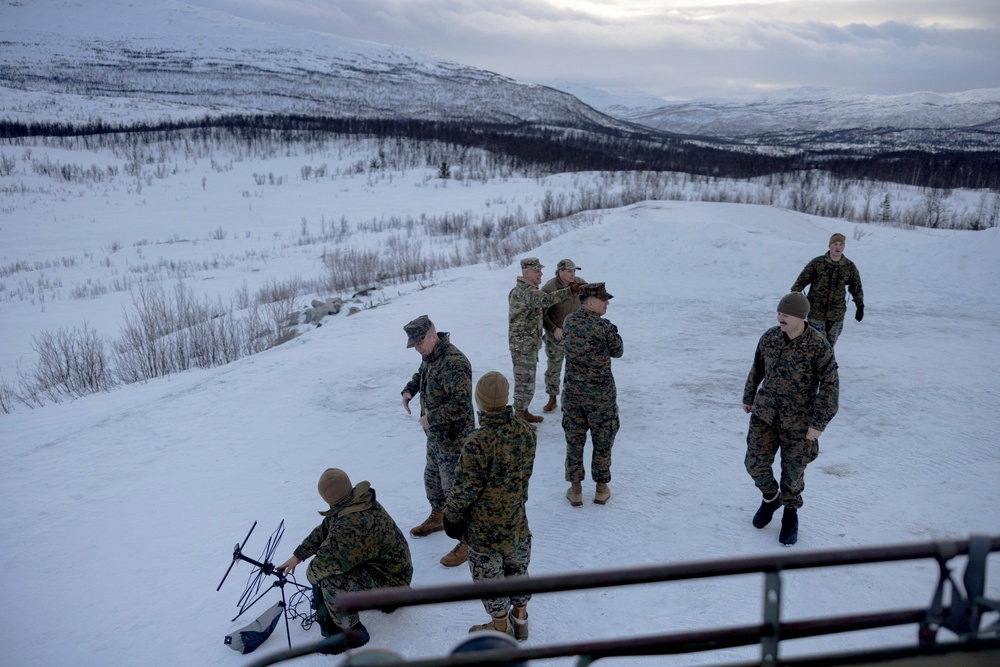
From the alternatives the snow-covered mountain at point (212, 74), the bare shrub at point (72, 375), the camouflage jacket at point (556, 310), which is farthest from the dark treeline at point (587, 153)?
the camouflage jacket at point (556, 310)

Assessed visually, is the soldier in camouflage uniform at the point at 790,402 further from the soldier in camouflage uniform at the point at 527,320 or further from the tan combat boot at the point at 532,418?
the tan combat boot at the point at 532,418

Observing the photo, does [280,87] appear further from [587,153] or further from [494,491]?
[494,491]

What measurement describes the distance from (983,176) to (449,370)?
63.8 metres

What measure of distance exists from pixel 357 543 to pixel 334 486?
0.41m

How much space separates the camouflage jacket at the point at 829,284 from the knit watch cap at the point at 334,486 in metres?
5.95

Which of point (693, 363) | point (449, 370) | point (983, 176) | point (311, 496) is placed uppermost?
point (983, 176)

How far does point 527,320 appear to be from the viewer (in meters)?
6.50

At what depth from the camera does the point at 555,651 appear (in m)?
1.45

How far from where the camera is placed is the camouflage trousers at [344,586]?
375 cm

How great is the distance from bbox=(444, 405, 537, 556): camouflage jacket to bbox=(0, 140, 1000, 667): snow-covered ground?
2.84ft

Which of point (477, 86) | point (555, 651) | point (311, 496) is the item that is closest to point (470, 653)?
point (555, 651)

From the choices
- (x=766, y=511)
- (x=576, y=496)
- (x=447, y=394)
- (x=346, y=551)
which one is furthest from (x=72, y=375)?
(x=766, y=511)

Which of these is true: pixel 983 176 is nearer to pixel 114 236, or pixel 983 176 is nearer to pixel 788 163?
pixel 788 163

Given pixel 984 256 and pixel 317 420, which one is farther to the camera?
pixel 984 256
